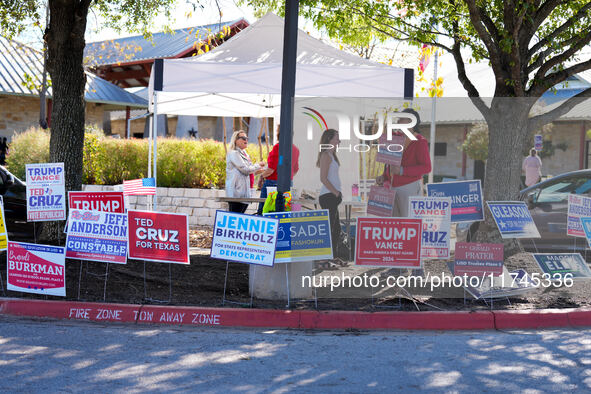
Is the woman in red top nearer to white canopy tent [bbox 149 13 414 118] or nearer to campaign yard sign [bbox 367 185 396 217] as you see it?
campaign yard sign [bbox 367 185 396 217]

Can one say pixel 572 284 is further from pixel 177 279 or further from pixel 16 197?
pixel 16 197

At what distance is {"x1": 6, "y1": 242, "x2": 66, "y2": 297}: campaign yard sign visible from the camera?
7047 millimetres

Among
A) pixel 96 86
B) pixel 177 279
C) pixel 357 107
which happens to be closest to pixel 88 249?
pixel 177 279

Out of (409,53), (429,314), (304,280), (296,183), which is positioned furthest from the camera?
(409,53)

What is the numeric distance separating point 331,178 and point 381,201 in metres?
0.67

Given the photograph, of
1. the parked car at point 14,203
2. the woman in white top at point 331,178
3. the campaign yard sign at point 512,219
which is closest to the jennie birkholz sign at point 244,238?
the woman in white top at point 331,178

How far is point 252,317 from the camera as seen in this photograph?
22.6ft

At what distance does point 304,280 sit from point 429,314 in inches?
57.3

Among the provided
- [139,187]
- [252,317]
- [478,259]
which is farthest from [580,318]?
[139,187]

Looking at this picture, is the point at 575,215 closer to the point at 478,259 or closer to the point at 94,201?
the point at 478,259

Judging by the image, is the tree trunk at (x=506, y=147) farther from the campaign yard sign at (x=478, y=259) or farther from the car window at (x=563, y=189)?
the campaign yard sign at (x=478, y=259)

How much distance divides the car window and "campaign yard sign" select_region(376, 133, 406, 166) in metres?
3.25

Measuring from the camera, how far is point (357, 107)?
8062 mm

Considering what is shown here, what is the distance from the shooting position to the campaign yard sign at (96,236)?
285 inches
